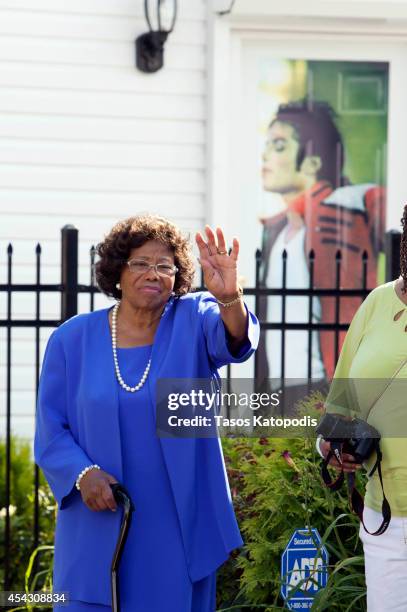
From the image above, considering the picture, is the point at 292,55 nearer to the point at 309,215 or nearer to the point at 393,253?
the point at 309,215

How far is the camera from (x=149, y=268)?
13.7 feet

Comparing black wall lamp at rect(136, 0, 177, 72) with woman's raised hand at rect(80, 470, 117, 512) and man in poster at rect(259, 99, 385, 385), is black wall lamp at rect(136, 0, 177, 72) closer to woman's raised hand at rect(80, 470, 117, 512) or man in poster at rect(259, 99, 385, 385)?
man in poster at rect(259, 99, 385, 385)

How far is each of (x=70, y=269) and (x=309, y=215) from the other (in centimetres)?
278

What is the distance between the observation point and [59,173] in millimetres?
8266

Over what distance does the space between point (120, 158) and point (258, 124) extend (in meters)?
1.02

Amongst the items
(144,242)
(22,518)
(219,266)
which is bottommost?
(22,518)

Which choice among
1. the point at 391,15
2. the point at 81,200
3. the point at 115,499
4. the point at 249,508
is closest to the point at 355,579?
the point at 249,508

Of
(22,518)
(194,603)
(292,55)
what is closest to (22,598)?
(22,518)

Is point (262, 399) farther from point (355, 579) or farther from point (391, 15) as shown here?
point (391, 15)

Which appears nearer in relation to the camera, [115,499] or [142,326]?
[115,499]

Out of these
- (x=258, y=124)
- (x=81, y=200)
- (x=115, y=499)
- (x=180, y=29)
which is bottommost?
(x=115, y=499)

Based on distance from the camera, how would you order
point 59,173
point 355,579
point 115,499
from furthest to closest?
point 59,173
point 355,579
point 115,499

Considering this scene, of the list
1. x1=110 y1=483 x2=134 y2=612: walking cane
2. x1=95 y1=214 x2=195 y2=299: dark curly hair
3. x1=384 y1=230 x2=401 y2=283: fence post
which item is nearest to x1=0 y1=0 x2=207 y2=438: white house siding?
x1=384 y1=230 x2=401 y2=283: fence post

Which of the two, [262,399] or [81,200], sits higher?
[81,200]
